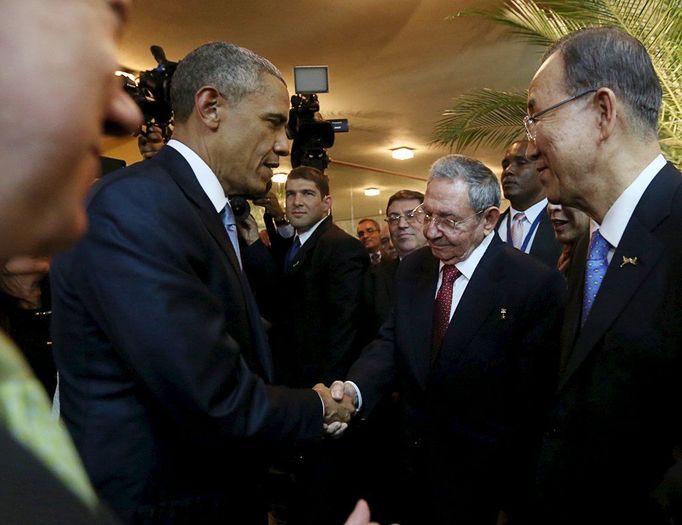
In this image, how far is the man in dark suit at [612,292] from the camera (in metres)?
1.42

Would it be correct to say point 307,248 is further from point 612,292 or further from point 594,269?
point 612,292

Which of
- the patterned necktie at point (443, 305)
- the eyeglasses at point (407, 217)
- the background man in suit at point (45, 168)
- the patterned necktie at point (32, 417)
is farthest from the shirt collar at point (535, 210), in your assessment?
the patterned necktie at point (32, 417)

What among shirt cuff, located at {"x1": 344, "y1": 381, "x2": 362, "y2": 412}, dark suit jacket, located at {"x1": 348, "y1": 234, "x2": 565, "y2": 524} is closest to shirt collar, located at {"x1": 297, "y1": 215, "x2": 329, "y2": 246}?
dark suit jacket, located at {"x1": 348, "y1": 234, "x2": 565, "y2": 524}

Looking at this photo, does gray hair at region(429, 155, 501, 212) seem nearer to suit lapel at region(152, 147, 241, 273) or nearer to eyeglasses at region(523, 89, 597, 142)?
eyeglasses at region(523, 89, 597, 142)

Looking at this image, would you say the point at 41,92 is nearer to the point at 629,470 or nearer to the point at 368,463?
the point at 629,470

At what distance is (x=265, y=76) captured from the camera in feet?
5.99

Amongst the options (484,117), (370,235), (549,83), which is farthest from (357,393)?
(370,235)

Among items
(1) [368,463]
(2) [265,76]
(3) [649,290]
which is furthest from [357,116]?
(3) [649,290]

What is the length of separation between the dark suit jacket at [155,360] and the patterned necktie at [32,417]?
0.91m

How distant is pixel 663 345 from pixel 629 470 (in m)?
0.30

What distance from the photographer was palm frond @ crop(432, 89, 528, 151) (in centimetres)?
575

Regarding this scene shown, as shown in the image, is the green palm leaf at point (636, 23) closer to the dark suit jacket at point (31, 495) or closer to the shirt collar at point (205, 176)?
the shirt collar at point (205, 176)

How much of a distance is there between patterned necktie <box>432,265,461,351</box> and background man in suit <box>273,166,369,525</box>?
1.05 meters

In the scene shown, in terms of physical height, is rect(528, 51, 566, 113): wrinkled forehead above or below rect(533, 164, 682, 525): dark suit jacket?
above
